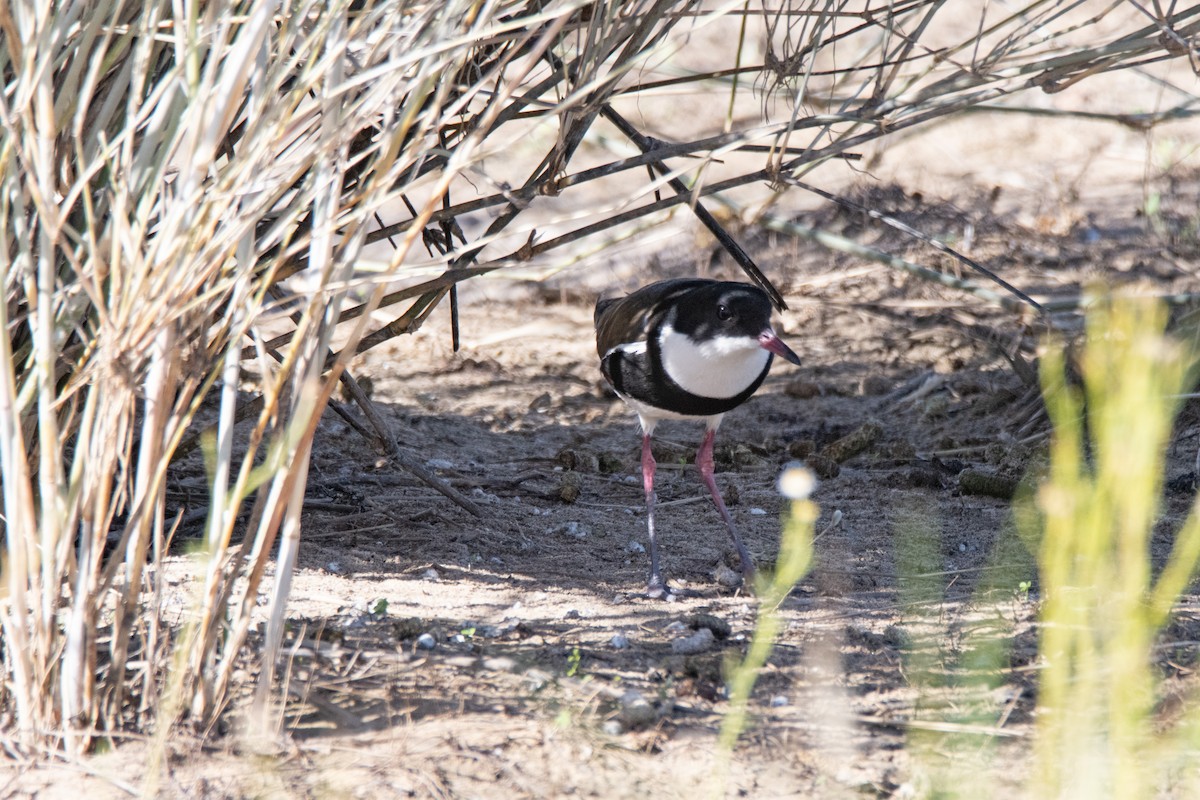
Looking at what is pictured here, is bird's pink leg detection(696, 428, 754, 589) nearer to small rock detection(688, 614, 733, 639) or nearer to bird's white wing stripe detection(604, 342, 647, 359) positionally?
bird's white wing stripe detection(604, 342, 647, 359)

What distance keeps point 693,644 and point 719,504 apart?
1259 millimetres

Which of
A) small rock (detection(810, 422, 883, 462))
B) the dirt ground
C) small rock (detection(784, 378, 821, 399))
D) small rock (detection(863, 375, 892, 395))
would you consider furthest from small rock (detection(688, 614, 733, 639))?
small rock (detection(863, 375, 892, 395))

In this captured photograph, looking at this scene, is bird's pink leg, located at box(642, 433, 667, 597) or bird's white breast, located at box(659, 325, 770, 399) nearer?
bird's pink leg, located at box(642, 433, 667, 597)

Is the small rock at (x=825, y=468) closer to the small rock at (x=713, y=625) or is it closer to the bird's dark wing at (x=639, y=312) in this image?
the bird's dark wing at (x=639, y=312)

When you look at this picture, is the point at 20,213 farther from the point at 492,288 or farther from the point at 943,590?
A: the point at 492,288

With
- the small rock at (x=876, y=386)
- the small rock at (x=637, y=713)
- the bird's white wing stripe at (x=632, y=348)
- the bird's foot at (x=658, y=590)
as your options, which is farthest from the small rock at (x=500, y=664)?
the small rock at (x=876, y=386)

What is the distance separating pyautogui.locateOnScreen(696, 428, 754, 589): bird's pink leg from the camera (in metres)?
4.09

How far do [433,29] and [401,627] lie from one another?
1.51 metres

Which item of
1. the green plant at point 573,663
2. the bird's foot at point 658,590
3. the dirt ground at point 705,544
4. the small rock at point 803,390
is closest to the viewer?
the dirt ground at point 705,544

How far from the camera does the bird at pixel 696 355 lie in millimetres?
4297

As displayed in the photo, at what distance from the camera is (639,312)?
4719 mm

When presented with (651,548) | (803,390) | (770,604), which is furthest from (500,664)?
(803,390)

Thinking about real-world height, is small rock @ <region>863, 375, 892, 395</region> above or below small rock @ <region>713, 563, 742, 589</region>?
above

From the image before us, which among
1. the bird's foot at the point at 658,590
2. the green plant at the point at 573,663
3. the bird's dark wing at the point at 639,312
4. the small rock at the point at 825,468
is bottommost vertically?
the green plant at the point at 573,663
